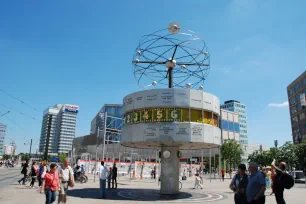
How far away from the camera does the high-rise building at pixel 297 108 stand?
280 ft

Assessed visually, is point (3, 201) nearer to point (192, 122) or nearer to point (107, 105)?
point (192, 122)

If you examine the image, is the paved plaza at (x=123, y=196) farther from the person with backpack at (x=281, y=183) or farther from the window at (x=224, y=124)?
the window at (x=224, y=124)

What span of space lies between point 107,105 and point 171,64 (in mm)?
112382

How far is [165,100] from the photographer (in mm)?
16781

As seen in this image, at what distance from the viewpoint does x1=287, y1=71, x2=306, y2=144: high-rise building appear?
85.3 meters

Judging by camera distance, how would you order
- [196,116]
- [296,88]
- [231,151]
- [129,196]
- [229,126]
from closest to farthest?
[129,196] < [196,116] < [231,151] < [296,88] < [229,126]

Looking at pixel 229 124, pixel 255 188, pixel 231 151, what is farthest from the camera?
pixel 229 124

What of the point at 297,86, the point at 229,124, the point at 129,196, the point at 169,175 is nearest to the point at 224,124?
the point at 229,124

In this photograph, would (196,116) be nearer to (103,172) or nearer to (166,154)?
(166,154)

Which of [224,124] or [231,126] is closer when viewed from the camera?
[224,124]

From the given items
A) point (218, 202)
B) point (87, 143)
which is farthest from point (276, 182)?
point (87, 143)

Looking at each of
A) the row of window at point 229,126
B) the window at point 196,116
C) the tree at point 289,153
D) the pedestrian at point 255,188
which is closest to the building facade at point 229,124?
the row of window at point 229,126

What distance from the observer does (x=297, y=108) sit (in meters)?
90.8

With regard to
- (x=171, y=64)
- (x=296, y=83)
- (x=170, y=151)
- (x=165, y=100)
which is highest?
(x=296, y=83)
